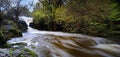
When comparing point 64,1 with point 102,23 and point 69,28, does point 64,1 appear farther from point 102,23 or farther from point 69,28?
point 102,23

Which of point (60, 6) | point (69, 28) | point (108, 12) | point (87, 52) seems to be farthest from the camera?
point (60, 6)

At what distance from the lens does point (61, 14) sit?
22.4 meters

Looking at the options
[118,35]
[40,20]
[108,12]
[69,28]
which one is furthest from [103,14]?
[40,20]

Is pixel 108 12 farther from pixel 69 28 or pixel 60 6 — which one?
pixel 60 6

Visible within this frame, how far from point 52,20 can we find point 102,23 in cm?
818

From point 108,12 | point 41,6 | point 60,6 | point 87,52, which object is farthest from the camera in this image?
point 41,6

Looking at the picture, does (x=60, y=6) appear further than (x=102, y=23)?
Yes

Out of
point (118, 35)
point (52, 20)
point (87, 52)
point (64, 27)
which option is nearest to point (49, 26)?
point (52, 20)

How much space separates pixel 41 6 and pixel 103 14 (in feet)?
38.3

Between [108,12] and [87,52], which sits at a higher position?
[108,12]

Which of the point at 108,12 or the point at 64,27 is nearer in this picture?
the point at 108,12

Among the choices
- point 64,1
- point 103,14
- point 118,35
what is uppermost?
point 64,1

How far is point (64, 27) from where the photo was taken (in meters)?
23.0

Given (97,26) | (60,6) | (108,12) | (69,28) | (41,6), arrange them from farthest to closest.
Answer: (41,6) < (60,6) < (69,28) < (97,26) < (108,12)
